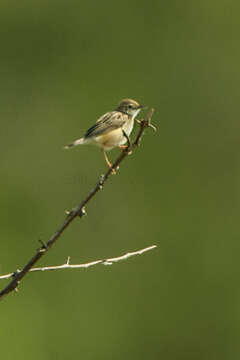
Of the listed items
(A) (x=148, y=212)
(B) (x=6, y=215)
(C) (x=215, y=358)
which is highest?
(B) (x=6, y=215)

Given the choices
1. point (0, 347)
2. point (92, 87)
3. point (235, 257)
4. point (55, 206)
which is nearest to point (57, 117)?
point (92, 87)

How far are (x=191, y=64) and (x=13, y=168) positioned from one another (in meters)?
4.05

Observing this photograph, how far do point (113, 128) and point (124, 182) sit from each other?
28.5 ft

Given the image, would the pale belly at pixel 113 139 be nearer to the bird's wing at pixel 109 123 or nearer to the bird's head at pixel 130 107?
the bird's wing at pixel 109 123

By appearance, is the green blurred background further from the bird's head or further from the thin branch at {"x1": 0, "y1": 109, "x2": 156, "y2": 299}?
the thin branch at {"x1": 0, "y1": 109, "x2": 156, "y2": 299}

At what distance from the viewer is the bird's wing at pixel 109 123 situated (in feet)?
16.4

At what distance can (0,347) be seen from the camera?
455 inches

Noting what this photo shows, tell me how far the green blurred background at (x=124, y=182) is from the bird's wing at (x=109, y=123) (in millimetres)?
6375

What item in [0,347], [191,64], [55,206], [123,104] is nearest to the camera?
[123,104]

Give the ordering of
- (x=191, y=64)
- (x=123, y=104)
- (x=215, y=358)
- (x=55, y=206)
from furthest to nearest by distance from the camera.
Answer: (x=191, y=64) → (x=55, y=206) → (x=215, y=358) → (x=123, y=104)

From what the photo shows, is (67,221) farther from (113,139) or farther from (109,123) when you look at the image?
(109,123)

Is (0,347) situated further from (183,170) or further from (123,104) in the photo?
(123,104)

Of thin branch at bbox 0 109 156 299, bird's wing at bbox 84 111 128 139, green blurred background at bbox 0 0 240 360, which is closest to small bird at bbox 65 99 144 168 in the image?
bird's wing at bbox 84 111 128 139

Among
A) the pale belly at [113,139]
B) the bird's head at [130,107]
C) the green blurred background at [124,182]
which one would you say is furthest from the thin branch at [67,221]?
the green blurred background at [124,182]
